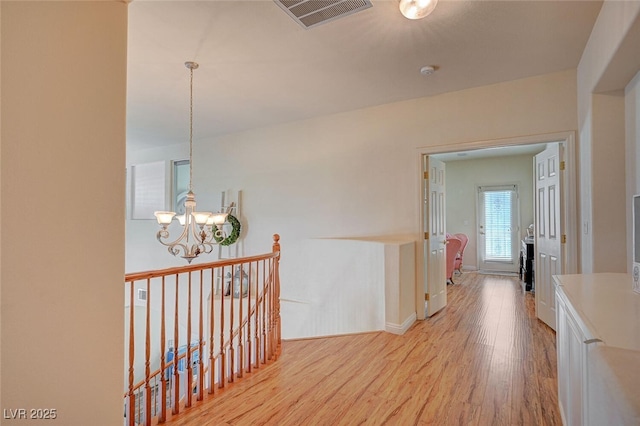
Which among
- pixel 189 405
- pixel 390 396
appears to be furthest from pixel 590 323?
pixel 189 405

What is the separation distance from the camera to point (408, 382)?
239 centimetres

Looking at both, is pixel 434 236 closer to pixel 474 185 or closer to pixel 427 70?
pixel 427 70

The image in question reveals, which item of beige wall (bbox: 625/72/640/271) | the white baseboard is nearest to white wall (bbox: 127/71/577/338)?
beige wall (bbox: 625/72/640/271)

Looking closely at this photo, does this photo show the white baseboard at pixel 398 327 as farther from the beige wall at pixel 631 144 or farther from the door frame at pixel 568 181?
the beige wall at pixel 631 144

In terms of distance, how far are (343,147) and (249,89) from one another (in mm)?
1458

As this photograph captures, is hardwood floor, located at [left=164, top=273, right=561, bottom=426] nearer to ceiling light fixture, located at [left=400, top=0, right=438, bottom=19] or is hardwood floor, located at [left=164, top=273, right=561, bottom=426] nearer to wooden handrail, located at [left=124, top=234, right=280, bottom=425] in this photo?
wooden handrail, located at [left=124, top=234, right=280, bottom=425]

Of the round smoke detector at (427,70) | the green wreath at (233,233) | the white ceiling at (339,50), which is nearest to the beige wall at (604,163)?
the white ceiling at (339,50)

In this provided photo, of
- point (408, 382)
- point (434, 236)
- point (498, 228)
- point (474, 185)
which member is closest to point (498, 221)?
point (498, 228)

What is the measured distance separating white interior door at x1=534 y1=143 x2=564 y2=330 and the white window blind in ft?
11.5

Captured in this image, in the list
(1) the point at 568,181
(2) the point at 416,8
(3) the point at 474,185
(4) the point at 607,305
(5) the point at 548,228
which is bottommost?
(4) the point at 607,305

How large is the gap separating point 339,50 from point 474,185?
5997mm

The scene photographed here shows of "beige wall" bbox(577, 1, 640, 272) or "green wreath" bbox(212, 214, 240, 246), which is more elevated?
"beige wall" bbox(577, 1, 640, 272)

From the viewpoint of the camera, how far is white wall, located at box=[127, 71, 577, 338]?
129 inches

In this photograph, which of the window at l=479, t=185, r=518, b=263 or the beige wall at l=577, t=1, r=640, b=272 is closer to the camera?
the beige wall at l=577, t=1, r=640, b=272
